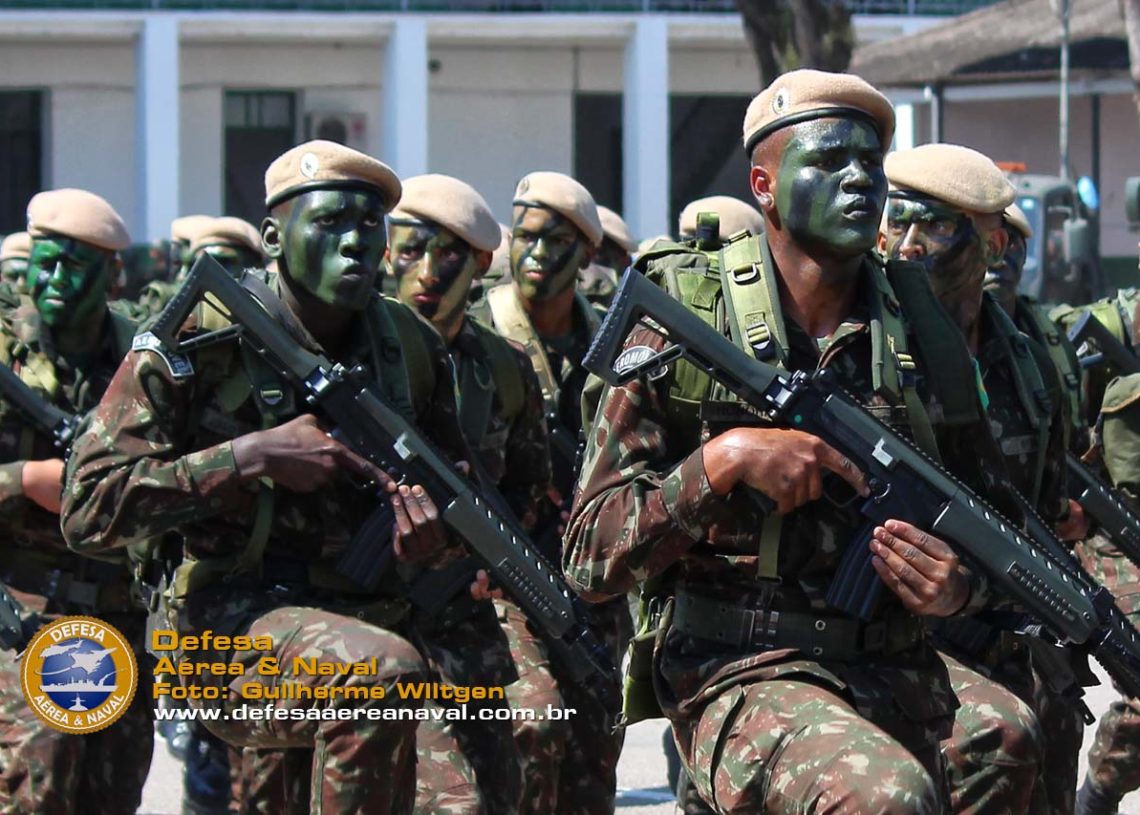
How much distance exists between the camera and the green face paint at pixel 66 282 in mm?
7086

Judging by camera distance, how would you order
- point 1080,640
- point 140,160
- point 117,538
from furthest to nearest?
point 140,160 < point 117,538 < point 1080,640

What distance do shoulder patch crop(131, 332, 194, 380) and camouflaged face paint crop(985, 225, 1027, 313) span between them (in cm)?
285

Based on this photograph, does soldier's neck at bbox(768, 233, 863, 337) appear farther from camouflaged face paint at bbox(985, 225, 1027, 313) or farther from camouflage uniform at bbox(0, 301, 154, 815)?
camouflage uniform at bbox(0, 301, 154, 815)

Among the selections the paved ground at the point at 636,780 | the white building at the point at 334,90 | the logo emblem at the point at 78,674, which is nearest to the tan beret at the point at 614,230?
the paved ground at the point at 636,780

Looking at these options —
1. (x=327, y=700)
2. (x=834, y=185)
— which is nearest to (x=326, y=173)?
(x=327, y=700)

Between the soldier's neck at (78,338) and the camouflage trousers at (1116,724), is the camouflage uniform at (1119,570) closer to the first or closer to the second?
the camouflage trousers at (1116,724)

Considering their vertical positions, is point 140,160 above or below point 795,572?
above

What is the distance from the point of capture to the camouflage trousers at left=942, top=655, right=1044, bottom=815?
17.9 feet

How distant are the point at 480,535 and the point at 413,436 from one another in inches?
12.4

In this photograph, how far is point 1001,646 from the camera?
5930 millimetres

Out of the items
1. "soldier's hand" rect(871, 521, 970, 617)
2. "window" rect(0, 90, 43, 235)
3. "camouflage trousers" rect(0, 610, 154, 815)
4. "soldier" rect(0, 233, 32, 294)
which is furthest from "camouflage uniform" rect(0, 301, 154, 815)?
"window" rect(0, 90, 43, 235)

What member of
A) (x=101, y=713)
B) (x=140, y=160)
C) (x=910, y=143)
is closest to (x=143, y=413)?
(x=101, y=713)

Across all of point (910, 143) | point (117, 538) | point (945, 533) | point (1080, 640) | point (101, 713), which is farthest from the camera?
point (910, 143)

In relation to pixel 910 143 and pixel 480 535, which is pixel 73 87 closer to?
pixel 910 143
